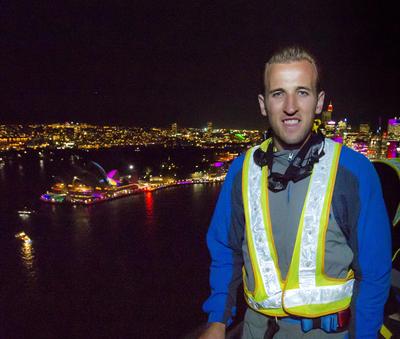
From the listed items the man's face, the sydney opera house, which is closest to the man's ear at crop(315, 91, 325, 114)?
the man's face

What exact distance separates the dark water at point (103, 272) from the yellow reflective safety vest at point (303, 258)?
21.1 metres

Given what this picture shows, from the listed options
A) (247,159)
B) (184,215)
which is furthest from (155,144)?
(247,159)

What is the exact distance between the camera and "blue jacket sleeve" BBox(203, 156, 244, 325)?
121cm

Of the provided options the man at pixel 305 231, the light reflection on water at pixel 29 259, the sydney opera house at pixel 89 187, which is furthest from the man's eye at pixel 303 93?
the sydney opera house at pixel 89 187

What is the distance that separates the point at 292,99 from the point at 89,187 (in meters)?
49.5

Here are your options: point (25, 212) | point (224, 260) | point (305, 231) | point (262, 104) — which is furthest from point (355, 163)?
point (25, 212)

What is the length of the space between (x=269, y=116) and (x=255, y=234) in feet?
1.43

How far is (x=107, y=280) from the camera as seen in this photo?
25062mm

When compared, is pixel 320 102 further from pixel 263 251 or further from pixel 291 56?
pixel 263 251

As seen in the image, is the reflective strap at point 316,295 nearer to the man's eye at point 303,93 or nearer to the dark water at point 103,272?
the man's eye at point 303,93

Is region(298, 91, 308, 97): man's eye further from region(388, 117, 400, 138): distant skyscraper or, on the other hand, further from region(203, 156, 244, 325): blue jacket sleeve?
region(388, 117, 400, 138): distant skyscraper

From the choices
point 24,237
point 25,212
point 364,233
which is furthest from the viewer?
point 25,212

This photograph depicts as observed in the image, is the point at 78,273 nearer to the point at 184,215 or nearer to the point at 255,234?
the point at 184,215

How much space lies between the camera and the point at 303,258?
1073 millimetres
